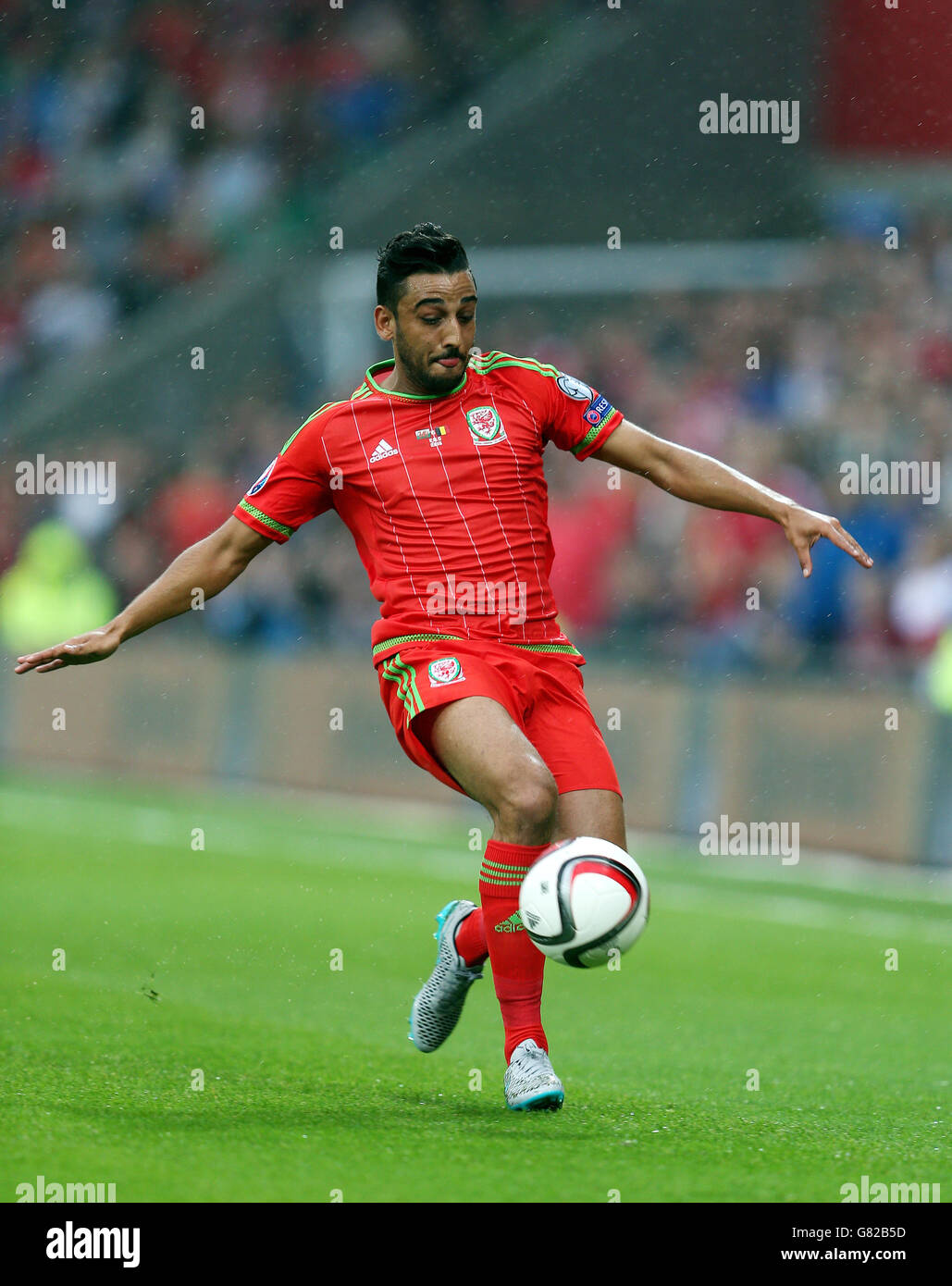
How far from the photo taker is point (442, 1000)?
23.5ft

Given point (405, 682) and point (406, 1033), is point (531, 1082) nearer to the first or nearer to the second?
point (405, 682)

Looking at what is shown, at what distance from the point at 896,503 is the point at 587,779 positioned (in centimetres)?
753

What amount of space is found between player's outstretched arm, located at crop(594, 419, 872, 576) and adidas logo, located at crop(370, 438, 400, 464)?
0.72 metres

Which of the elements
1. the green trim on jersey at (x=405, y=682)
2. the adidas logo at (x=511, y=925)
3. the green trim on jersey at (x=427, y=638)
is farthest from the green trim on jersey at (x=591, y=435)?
the adidas logo at (x=511, y=925)

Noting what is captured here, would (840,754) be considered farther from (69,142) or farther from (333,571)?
(69,142)

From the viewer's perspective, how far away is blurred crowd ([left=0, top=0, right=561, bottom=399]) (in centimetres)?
2505

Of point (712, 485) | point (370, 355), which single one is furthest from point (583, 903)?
point (370, 355)

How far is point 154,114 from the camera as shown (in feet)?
88.3

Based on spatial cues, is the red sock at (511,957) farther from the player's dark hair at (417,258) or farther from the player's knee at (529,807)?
the player's dark hair at (417,258)

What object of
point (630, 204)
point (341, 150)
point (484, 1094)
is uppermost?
point (341, 150)

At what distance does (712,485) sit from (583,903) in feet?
4.99

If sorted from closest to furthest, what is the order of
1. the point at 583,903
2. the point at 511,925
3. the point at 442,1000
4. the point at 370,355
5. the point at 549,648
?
the point at 583,903 → the point at 511,925 → the point at 549,648 → the point at 442,1000 → the point at 370,355

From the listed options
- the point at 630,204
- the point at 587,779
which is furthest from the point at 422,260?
the point at 630,204

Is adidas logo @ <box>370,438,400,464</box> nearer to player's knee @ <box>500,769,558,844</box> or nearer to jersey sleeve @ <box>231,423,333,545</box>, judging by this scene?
jersey sleeve @ <box>231,423,333,545</box>
